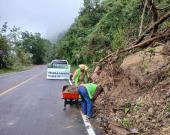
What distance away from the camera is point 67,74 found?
3098 centimetres

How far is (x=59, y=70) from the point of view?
31.4 meters

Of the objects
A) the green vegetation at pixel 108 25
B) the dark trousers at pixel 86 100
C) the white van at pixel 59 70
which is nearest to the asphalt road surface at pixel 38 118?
the dark trousers at pixel 86 100

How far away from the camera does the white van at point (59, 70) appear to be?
102ft

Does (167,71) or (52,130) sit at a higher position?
(167,71)

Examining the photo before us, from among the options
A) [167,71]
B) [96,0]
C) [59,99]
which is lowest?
[59,99]

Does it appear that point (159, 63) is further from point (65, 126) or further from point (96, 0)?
point (96, 0)

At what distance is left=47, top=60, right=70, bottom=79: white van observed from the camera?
31.0 meters

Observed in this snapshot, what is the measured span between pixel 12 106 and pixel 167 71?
18.9 ft

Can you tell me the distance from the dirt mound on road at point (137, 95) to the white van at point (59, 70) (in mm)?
15201

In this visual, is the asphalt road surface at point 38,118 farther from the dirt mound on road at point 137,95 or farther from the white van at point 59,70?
the white van at point 59,70

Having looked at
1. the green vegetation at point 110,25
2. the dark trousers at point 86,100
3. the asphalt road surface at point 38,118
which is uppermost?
the green vegetation at point 110,25

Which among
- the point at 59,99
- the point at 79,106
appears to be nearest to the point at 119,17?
the point at 59,99

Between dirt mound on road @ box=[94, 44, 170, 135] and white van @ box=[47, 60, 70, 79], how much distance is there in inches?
598

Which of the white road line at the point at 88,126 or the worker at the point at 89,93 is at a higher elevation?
the worker at the point at 89,93
